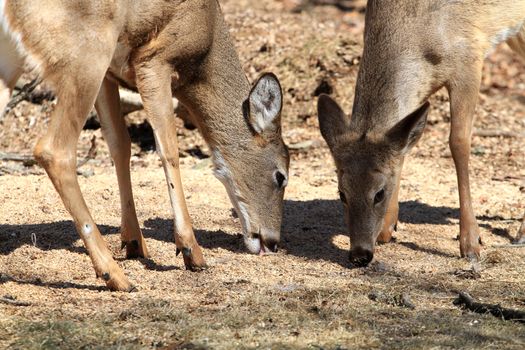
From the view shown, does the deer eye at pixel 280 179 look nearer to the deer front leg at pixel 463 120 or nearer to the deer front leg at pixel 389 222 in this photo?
the deer front leg at pixel 389 222

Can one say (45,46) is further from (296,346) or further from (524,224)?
(524,224)

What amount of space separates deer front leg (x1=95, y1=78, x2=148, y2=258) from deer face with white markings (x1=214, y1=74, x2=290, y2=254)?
0.76 meters

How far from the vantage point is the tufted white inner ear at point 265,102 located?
7716 millimetres

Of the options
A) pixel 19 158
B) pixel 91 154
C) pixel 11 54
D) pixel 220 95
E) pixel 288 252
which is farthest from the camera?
pixel 91 154

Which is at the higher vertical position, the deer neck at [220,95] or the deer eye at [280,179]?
the deer neck at [220,95]

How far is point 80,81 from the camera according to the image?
21.3ft

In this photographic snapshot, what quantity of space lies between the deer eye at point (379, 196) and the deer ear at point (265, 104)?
99cm

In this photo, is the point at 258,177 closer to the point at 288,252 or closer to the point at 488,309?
the point at 288,252

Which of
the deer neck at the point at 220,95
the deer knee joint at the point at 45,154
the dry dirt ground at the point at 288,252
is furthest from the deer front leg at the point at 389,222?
the deer knee joint at the point at 45,154

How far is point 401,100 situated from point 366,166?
29.5 inches

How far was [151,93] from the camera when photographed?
7336mm

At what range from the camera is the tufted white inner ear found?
25.3ft

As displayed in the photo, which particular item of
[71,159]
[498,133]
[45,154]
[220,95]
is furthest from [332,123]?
[498,133]

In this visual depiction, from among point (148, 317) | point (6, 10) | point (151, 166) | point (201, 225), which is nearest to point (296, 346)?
point (148, 317)
